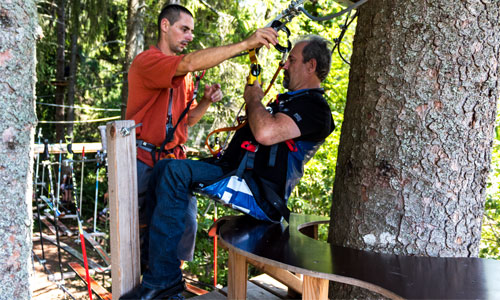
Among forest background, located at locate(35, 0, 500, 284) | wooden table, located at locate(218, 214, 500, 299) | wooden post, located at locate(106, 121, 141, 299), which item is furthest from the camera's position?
forest background, located at locate(35, 0, 500, 284)

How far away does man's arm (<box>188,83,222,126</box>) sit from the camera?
297cm

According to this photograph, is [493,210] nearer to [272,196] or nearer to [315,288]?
[272,196]

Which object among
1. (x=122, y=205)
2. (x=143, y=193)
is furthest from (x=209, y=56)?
(x=143, y=193)

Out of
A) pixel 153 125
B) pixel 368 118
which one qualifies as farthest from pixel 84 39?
pixel 368 118

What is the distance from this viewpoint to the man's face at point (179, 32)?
2.97 meters

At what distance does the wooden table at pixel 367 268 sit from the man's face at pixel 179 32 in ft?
4.72

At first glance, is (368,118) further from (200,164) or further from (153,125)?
(153,125)

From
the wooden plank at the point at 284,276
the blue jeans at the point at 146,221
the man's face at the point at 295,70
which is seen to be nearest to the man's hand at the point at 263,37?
the man's face at the point at 295,70

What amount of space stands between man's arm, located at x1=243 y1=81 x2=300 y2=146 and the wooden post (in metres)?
0.65

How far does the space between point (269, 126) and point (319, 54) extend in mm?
696

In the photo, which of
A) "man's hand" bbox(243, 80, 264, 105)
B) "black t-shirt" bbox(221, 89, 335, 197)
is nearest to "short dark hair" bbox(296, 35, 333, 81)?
"black t-shirt" bbox(221, 89, 335, 197)

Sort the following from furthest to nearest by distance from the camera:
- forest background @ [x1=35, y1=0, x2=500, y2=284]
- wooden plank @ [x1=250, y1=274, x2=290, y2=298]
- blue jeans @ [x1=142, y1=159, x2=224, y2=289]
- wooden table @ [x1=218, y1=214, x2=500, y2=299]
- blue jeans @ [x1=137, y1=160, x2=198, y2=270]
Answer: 1. forest background @ [x1=35, y1=0, x2=500, y2=284]
2. wooden plank @ [x1=250, y1=274, x2=290, y2=298]
3. blue jeans @ [x1=137, y1=160, x2=198, y2=270]
4. blue jeans @ [x1=142, y1=159, x2=224, y2=289]
5. wooden table @ [x1=218, y1=214, x2=500, y2=299]

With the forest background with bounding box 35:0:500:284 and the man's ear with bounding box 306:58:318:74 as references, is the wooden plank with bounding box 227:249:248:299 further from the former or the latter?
the forest background with bounding box 35:0:500:284

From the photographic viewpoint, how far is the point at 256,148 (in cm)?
244
